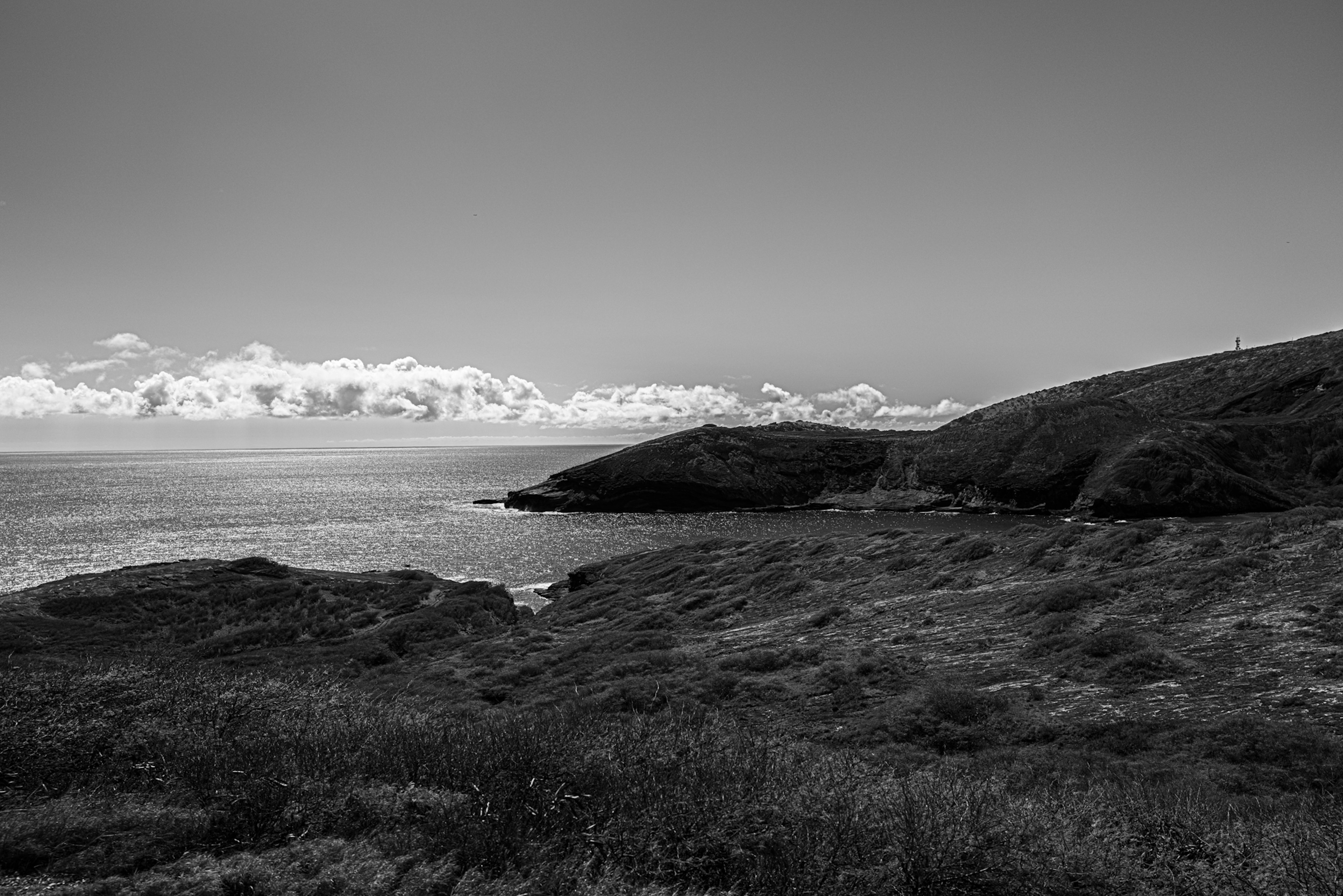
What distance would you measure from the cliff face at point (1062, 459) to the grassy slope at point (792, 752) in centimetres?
9717

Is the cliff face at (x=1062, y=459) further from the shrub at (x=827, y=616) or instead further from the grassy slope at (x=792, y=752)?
the grassy slope at (x=792, y=752)

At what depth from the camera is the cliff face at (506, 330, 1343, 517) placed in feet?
342

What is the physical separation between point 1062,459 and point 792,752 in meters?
132

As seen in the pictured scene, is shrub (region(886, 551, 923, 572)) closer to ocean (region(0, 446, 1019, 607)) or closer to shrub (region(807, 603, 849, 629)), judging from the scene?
shrub (region(807, 603, 849, 629))

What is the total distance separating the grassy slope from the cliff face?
97.2m

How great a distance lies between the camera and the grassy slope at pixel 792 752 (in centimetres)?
662

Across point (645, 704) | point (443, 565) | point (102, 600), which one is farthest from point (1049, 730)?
point (443, 565)

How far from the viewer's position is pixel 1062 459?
123 m

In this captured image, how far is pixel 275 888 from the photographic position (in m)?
6.21

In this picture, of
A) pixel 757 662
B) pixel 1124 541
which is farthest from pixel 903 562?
pixel 757 662

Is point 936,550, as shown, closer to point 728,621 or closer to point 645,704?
point 728,621

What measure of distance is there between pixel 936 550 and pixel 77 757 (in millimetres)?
34079

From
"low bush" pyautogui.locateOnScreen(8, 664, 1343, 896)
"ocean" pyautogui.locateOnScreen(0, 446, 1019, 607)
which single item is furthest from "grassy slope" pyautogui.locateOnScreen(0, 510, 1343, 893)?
"ocean" pyautogui.locateOnScreen(0, 446, 1019, 607)

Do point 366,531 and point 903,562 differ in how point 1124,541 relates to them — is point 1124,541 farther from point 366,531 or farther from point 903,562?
point 366,531
